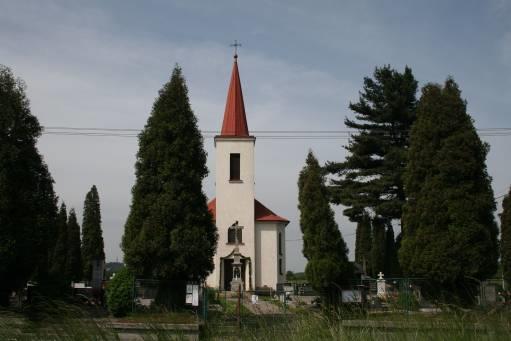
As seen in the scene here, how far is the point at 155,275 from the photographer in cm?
1659

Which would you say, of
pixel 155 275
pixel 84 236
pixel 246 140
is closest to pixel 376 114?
pixel 246 140

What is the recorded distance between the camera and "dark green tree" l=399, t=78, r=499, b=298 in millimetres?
15758

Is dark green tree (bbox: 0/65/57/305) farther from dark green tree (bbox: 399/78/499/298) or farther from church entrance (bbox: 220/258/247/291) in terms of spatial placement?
church entrance (bbox: 220/258/247/291)

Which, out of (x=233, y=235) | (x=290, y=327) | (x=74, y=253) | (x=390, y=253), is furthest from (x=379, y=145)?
(x=290, y=327)

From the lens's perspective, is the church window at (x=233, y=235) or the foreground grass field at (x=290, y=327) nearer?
the foreground grass field at (x=290, y=327)

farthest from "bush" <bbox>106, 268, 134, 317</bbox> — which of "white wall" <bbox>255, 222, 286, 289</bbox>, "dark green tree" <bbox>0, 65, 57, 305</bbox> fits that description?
"white wall" <bbox>255, 222, 286, 289</bbox>

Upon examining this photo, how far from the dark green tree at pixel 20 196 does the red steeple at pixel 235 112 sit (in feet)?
76.7

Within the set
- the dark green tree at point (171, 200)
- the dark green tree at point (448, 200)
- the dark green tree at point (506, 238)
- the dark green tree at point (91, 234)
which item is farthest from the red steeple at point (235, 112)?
the dark green tree at point (448, 200)

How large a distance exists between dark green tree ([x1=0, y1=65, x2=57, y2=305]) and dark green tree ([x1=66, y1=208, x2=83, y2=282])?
1668cm

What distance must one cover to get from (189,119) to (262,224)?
22.0 metres

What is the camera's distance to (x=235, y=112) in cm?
4034

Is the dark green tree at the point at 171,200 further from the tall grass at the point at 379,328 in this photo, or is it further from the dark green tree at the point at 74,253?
the dark green tree at the point at 74,253

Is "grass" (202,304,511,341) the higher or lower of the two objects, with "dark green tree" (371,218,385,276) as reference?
lower

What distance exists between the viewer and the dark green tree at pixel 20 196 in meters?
15.6
